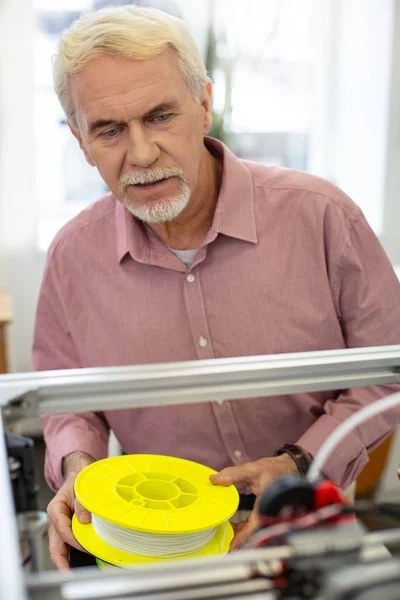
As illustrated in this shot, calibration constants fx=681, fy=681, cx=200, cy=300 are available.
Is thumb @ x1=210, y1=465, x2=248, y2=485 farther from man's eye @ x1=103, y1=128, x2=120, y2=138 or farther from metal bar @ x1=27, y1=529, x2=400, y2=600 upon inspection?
man's eye @ x1=103, y1=128, x2=120, y2=138

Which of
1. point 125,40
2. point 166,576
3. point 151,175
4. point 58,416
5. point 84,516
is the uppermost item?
point 125,40

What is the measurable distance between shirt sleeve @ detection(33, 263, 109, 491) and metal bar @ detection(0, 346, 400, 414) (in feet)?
1.58

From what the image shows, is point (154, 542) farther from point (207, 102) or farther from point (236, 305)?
point (207, 102)

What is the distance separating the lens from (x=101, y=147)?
4.23ft

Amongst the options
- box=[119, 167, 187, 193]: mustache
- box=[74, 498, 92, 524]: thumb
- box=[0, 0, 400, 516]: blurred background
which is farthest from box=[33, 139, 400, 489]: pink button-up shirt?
box=[0, 0, 400, 516]: blurred background

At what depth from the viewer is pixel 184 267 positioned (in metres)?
1.36

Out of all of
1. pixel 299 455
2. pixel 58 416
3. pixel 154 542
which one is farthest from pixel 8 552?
pixel 58 416

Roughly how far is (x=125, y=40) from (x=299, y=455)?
2.46 ft

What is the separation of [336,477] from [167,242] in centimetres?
59

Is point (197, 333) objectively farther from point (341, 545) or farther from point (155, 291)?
point (341, 545)

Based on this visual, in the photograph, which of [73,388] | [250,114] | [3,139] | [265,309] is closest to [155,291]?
[265,309]

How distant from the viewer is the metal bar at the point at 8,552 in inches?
19.2

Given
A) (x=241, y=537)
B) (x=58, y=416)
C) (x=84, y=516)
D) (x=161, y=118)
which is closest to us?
(x=241, y=537)

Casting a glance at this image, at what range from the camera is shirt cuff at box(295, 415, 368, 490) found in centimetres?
111
